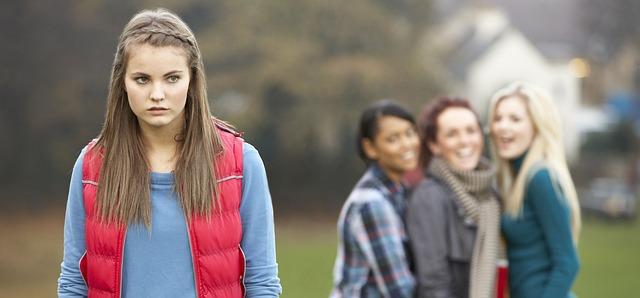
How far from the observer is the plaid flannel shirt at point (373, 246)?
144 inches

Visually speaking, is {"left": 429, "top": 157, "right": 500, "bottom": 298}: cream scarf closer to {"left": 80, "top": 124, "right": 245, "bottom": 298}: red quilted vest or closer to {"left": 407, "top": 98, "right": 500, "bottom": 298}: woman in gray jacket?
{"left": 407, "top": 98, "right": 500, "bottom": 298}: woman in gray jacket

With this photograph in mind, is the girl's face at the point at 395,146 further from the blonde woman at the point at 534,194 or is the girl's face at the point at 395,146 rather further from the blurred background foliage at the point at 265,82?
the blurred background foliage at the point at 265,82

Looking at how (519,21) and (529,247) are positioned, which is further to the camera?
(519,21)

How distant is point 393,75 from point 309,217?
444 centimetres

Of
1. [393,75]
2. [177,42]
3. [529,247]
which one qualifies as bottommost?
[529,247]

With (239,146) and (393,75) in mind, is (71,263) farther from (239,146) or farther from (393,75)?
(393,75)

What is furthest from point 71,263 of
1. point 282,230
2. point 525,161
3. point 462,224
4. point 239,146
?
point 282,230

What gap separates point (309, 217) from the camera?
24.6m

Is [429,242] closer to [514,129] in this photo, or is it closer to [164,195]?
[514,129]

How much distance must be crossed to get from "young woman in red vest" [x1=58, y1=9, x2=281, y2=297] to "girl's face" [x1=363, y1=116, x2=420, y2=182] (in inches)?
68.3

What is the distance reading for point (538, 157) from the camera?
3834 mm

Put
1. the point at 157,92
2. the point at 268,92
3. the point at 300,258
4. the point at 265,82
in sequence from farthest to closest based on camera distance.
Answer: the point at 268,92 → the point at 265,82 → the point at 300,258 → the point at 157,92

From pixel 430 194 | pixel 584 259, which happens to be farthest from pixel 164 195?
pixel 584 259

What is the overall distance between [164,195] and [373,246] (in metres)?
1.61
